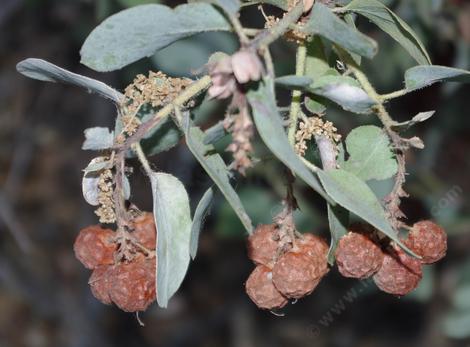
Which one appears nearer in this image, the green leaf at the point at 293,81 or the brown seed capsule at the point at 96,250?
the green leaf at the point at 293,81

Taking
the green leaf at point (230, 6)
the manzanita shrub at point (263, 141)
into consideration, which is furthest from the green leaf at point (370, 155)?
the green leaf at point (230, 6)

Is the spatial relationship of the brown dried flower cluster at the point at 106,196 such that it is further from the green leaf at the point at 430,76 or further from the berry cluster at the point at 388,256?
the green leaf at the point at 430,76

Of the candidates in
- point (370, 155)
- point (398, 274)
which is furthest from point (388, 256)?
point (370, 155)

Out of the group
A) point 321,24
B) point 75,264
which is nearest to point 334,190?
point 321,24

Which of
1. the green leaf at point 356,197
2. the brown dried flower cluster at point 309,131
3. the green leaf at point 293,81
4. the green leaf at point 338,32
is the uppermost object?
the green leaf at point 338,32

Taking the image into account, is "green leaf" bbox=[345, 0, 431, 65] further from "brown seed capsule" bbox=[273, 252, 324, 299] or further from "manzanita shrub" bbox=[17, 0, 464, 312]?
"brown seed capsule" bbox=[273, 252, 324, 299]

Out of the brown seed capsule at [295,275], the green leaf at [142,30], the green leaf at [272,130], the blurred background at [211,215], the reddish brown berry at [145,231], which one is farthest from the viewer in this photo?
the blurred background at [211,215]
